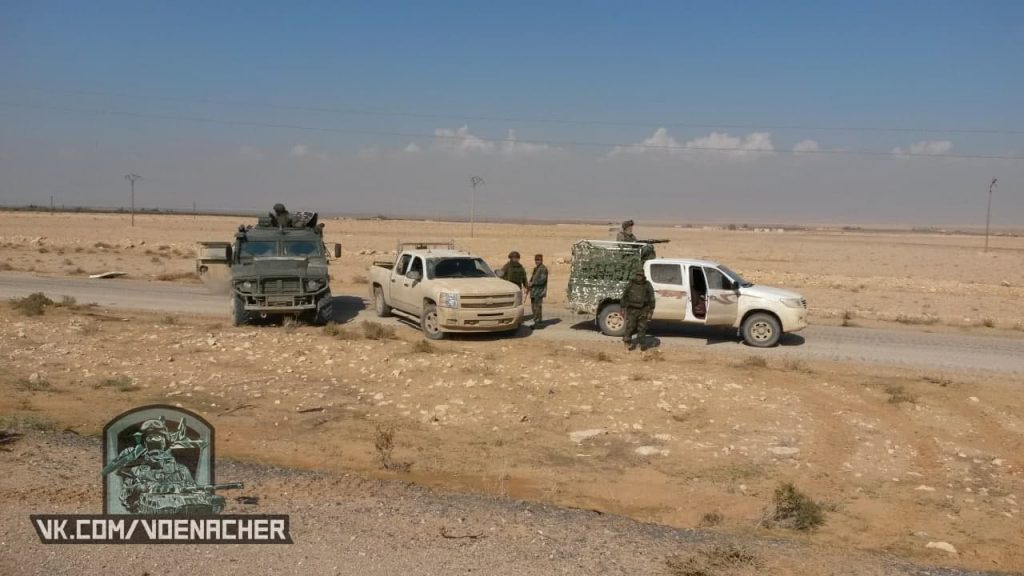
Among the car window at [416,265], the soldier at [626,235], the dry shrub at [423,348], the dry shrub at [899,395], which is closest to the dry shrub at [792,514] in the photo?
the dry shrub at [899,395]

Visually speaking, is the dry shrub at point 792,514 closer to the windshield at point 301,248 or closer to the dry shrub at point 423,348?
the dry shrub at point 423,348

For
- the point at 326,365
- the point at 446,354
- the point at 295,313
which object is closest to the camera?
the point at 326,365

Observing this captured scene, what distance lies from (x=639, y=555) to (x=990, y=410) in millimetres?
8102

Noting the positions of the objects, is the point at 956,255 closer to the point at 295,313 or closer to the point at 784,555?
the point at 295,313

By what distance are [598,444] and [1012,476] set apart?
15.8 feet

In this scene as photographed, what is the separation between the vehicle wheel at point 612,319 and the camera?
16.6m

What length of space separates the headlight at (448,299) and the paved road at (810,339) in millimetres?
2052

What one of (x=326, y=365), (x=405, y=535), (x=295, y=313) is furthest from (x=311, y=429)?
(x=295, y=313)

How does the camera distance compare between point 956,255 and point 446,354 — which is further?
point 956,255

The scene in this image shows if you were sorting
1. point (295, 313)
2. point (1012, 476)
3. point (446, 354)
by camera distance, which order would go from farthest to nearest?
1. point (295, 313)
2. point (446, 354)
3. point (1012, 476)

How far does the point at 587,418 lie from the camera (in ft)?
34.6

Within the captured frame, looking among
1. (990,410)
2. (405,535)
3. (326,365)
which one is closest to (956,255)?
(990,410)

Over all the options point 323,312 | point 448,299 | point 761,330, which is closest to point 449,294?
point 448,299

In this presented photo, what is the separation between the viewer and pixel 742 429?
10.1m
